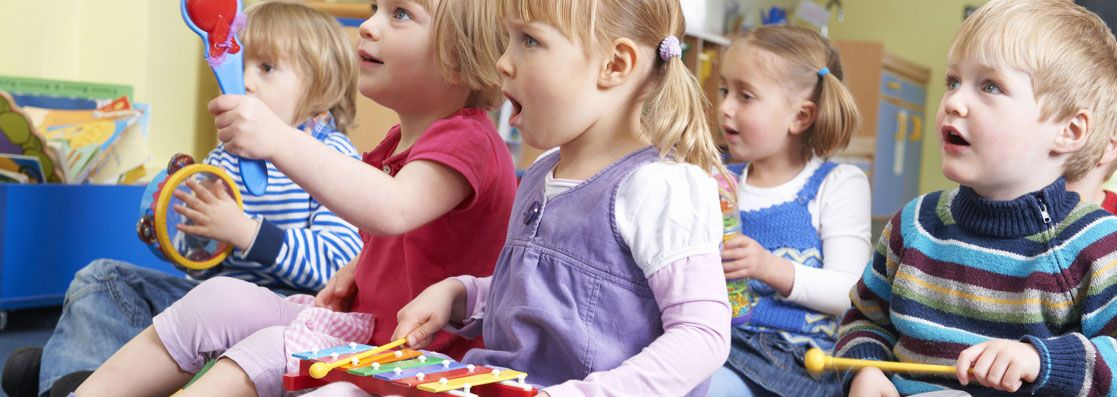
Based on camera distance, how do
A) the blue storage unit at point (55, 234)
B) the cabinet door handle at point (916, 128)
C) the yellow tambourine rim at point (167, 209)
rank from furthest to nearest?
1. the cabinet door handle at point (916, 128)
2. the blue storage unit at point (55, 234)
3. the yellow tambourine rim at point (167, 209)

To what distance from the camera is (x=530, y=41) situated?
0.99 meters

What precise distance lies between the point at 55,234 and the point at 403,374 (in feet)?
5.39

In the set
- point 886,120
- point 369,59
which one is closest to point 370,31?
point 369,59

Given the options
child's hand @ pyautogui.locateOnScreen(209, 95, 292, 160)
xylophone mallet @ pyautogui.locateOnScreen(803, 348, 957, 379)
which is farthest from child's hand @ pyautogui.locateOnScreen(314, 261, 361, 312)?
xylophone mallet @ pyautogui.locateOnScreen(803, 348, 957, 379)

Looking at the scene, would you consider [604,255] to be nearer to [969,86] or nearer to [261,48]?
[969,86]

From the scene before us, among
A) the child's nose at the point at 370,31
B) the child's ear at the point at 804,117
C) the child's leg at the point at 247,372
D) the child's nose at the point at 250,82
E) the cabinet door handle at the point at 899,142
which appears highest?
the child's nose at the point at 370,31

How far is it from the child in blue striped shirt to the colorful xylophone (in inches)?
18.4

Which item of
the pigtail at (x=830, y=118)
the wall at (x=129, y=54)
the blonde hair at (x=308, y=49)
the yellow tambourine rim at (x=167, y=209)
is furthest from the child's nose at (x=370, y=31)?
the wall at (x=129, y=54)

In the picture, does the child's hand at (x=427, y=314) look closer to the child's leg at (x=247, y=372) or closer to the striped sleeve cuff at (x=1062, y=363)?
the child's leg at (x=247, y=372)

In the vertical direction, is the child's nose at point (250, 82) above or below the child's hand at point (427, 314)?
above

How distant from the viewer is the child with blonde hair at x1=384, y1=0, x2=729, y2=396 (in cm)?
88

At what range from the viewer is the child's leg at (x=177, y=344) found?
1126 mm

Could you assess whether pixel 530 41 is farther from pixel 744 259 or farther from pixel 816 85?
pixel 816 85

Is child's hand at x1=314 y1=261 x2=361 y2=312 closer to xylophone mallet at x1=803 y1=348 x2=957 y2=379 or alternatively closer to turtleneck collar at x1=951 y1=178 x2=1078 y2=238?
xylophone mallet at x1=803 y1=348 x2=957 y2=379
